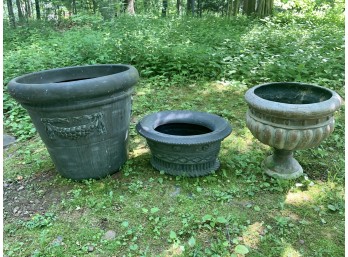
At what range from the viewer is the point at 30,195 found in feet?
8.82

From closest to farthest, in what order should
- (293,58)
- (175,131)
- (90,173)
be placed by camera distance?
(90,173) → (175,131) → (293,58)

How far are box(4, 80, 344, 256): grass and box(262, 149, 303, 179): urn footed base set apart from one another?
74 millimetres

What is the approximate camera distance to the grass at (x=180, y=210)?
210 centimetres

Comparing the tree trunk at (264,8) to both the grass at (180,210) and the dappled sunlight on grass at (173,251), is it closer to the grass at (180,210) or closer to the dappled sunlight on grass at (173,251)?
the grass at (180,210)

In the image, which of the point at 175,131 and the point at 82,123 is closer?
the point at 82,123

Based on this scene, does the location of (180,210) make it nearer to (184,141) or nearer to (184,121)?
(184,141)

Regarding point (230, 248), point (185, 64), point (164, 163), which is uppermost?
point (185, 64)

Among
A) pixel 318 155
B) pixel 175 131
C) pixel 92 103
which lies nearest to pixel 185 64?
pixel 175 131

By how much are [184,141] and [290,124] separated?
83 cm

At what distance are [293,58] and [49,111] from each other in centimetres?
431

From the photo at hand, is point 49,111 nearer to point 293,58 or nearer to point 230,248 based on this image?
point 230,248

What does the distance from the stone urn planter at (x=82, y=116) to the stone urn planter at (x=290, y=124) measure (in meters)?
1.07

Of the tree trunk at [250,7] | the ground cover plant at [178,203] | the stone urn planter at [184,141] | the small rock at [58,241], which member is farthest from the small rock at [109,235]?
the tree trunk at [250,7]

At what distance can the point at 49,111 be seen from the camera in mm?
2357
